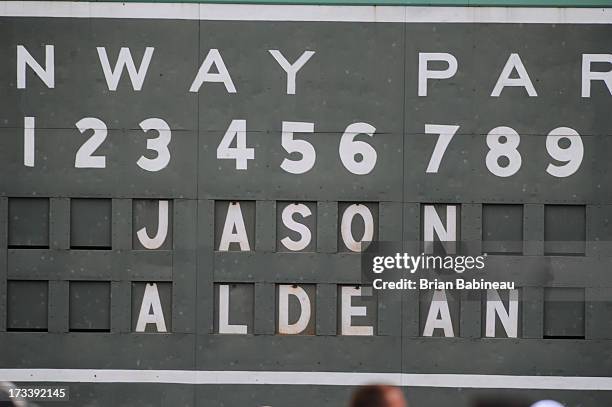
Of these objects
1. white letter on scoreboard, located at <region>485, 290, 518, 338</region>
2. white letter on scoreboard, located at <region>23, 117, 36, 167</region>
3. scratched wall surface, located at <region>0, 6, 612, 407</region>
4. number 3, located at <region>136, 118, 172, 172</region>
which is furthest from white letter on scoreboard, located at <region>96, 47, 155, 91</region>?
white letter on scoreboard, located at <region>485, 290, 518, 338</region>

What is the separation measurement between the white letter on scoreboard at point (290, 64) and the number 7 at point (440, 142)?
3.20ft

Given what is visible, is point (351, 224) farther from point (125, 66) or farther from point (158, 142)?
point (125, 66)

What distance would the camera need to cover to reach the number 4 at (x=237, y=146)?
7113 millimetres

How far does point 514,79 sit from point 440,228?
1.16m

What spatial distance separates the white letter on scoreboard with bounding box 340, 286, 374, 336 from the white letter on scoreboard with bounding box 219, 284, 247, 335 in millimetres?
683

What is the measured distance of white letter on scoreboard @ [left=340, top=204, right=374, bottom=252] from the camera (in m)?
7.04

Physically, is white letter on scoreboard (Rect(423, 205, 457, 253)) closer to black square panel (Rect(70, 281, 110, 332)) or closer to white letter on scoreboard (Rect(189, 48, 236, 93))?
white letter on scoreboard (Rect(189, 48, 236, 93))

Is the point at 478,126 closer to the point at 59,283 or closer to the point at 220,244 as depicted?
the point at 220,244

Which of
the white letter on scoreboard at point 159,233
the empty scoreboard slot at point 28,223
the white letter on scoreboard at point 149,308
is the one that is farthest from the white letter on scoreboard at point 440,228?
the empty scoreboard slot at point 28,223

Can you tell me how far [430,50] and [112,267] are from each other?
2.66 meters

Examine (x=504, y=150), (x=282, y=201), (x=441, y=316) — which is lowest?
(x=441, y=316)

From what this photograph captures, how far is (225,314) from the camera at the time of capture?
23.1 ft

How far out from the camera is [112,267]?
23.0 feet

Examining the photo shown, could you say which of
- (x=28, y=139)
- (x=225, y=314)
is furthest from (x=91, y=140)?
(x=225, y=314)
